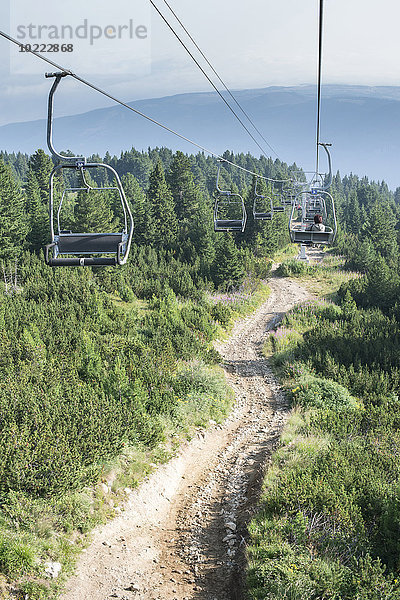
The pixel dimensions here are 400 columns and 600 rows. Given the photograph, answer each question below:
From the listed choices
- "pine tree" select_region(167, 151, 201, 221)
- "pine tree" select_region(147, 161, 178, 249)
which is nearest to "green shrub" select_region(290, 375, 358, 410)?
"pine tree" select_region(147, 161, 178, 249)

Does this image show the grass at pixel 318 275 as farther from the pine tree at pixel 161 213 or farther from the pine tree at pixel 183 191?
the pine tree at pixel 183 191

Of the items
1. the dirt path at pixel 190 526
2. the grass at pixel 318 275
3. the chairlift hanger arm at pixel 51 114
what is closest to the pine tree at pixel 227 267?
the grass at pixel 318 275

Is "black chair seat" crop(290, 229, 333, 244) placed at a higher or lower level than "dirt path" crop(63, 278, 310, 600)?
higher

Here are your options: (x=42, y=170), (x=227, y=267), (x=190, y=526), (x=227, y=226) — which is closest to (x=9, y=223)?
(x=227, y=267)

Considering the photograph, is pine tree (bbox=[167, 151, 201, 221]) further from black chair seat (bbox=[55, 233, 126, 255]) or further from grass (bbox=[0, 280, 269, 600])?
black chair seat (bbox=[55, 233, 126, 255])

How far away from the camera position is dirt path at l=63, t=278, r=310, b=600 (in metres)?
6.98

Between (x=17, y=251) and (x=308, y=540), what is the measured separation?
33.7 m

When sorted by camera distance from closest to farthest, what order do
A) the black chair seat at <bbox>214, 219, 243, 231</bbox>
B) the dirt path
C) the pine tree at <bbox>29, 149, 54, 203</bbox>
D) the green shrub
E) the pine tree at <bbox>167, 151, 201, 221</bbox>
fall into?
1. the dirt path
2. the green shrub
3. the black chair seat at <bbox>214, 219, 243, 231</bbox>
4. the pine tree at <bbox>167, 151, 201, 221</bbox>
5. the pine tree at <bbox>29, 149, 54, 203</bbox>

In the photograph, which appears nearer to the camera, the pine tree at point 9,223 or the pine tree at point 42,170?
the pine tree at point 9,223

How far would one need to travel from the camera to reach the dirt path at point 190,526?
6.98 metres

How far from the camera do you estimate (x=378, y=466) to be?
30.0 ft

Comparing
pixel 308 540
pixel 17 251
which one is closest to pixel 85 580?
pixel 308 540

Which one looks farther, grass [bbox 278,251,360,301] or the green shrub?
grass [bbox 278,251,360,301]

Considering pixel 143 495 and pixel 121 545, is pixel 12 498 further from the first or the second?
pixel 143 495
